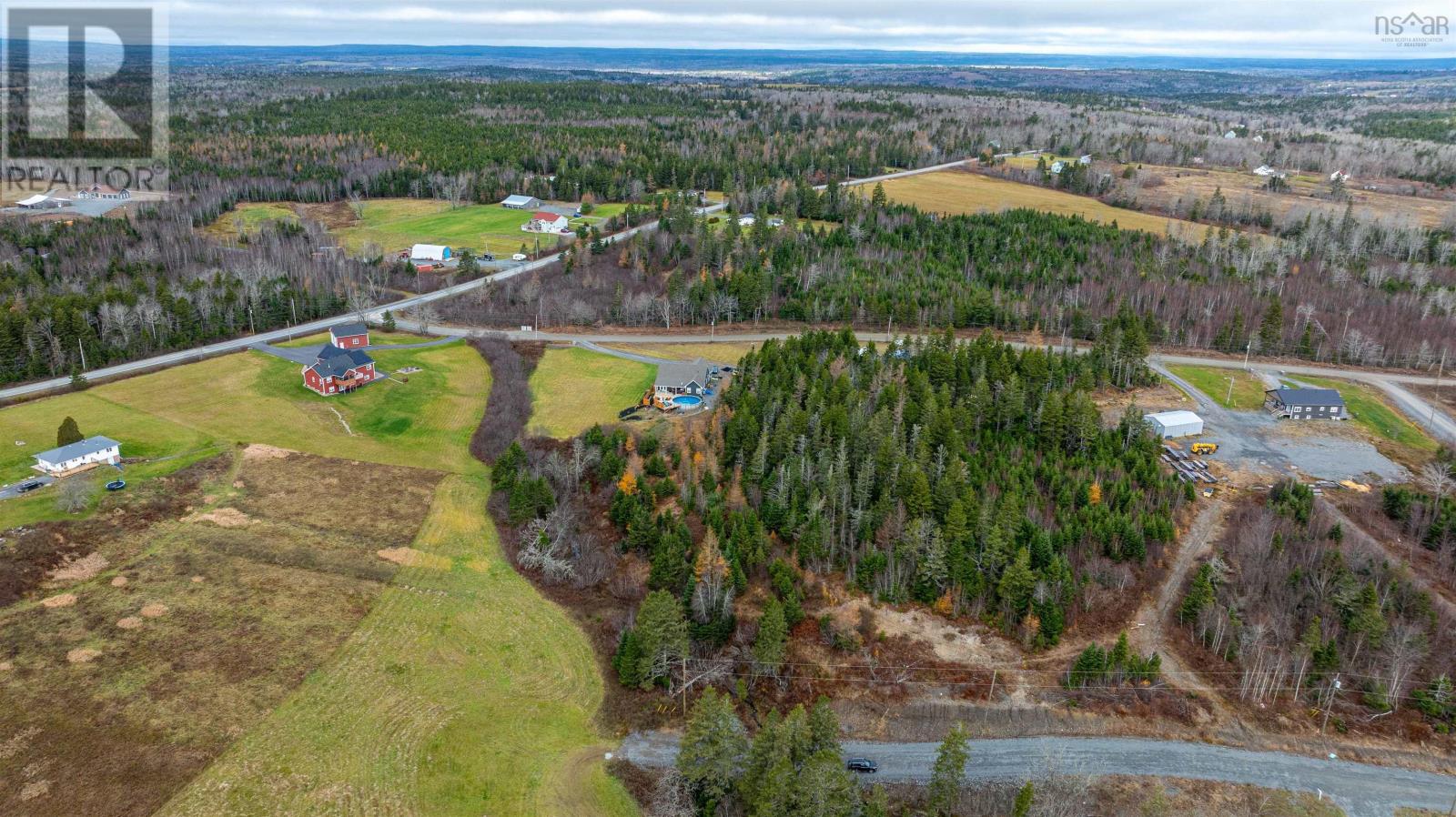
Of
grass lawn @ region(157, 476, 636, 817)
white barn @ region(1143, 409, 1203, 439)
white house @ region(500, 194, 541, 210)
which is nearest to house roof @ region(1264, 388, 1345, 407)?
white barn @ region(1143, 409, 1203, 439)

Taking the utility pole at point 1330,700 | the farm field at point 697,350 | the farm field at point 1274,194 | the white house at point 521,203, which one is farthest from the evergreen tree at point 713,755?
the farm field at point 1274,194

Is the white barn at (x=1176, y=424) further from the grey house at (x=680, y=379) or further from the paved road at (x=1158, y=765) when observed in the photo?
the grey house at (x=680, y=379)

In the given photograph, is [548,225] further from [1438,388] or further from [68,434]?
[1438,388]

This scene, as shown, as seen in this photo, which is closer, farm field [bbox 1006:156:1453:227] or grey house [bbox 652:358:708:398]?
grey house [bbox 652:358:708:398]

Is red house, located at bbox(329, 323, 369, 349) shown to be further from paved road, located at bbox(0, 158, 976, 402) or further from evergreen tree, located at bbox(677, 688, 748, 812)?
evergreen tree, located at bbox(677, 688, 748, 812)

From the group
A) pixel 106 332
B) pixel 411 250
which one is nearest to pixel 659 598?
pixel 106 332

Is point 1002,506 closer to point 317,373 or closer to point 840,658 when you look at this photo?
point 840,658
